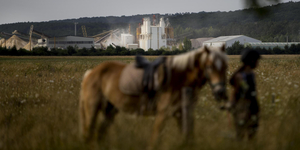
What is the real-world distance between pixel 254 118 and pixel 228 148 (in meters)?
0.68

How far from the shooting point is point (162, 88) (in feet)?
14.2

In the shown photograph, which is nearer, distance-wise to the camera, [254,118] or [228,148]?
[228,148]

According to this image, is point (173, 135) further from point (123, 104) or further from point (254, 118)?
point (254, 118)

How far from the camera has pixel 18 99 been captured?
10.2m

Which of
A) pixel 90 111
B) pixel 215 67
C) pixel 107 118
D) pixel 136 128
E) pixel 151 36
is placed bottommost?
pixel 136 128

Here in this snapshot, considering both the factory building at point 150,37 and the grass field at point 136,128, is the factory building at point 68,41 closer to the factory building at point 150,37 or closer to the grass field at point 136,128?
the factory building at point 150,37

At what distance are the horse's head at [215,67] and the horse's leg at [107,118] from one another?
1.95m

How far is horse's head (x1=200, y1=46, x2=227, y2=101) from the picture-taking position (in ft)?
12.9

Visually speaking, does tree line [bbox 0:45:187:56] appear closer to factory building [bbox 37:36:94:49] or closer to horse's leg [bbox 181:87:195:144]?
Answer: factory building [bbox 37:36:94:49]

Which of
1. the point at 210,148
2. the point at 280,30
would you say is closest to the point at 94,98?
the point at 210,148

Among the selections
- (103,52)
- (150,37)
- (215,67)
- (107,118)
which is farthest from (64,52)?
(215,67)

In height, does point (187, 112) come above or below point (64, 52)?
below

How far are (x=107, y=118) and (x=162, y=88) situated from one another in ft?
4.65

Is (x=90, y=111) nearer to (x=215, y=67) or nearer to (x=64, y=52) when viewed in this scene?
(x=215, y=67)
